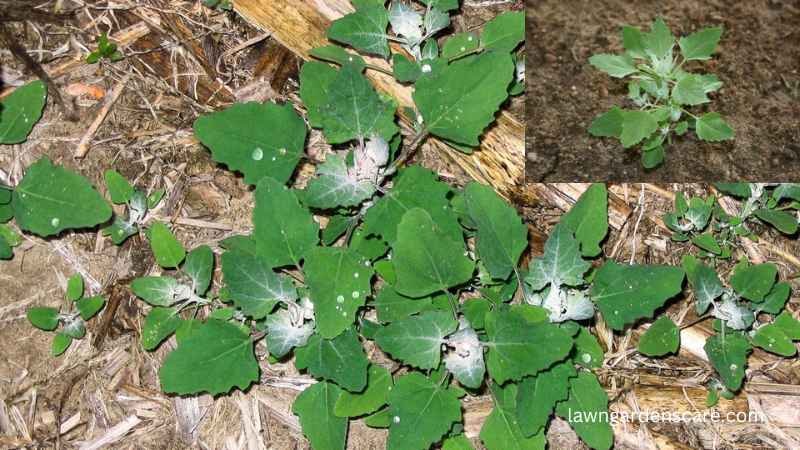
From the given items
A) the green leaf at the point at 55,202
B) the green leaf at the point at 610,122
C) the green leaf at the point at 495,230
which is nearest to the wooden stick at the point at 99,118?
the green leaf at the point at 55,202

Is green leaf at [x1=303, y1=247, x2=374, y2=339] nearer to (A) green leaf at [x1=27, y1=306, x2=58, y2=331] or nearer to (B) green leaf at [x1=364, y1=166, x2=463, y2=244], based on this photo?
(B) green leaf at [x1=364, y1=166, x2=463, y2=244]

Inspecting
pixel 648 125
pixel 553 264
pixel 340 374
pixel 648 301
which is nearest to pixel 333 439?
pixel 340 374

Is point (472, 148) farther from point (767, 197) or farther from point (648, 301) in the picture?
point (767, 197)

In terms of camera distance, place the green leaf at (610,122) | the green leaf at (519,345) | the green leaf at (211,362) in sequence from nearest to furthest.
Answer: the green leaf at (519,345) → the green leaf at (211,362) → the green leaf at (610,122)

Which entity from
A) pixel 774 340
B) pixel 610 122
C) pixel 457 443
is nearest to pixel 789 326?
pixel 774 340

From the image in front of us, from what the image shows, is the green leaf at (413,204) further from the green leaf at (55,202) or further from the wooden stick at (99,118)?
the wooden stick at (99,118)

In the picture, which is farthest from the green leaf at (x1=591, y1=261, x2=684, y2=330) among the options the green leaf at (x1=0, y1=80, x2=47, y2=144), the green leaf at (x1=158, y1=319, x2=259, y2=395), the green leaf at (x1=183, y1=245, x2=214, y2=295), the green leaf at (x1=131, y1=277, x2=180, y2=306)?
the green leaf at (x1=0, y1=80, x2=47, y2=144)
